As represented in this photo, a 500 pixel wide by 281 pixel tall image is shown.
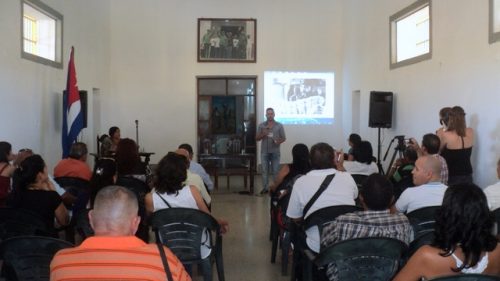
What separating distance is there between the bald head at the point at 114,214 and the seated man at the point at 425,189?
2110mm

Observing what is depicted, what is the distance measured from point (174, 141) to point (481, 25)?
7.73 metres

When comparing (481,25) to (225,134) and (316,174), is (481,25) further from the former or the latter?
(225,134)

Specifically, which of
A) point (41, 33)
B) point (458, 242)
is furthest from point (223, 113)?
point (458, 242)

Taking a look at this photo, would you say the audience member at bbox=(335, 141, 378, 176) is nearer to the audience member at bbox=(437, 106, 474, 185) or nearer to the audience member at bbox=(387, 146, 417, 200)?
the audience member at bbox=(387, 146, 417, 200)

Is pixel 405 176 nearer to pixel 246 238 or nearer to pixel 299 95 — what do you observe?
pixel 246 238

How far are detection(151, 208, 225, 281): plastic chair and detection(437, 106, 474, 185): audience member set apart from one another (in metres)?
3.22

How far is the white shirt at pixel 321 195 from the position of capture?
3.44 m

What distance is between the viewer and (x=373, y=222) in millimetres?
2652

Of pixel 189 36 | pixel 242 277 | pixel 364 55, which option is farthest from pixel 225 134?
pixel 242 277

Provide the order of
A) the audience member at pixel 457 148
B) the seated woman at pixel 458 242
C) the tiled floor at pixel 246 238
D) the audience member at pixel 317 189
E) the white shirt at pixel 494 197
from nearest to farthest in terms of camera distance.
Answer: the seated woman at pixel 458 242 < the audience member at pixel 317 189 < the white shirt at pixel 494 197 < the tiled floor at pixel 246 238 < the audience member at pixel 457 148

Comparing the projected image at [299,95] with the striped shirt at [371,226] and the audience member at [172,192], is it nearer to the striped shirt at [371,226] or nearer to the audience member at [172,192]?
the audience member at [172,192]

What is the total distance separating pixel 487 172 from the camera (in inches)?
240

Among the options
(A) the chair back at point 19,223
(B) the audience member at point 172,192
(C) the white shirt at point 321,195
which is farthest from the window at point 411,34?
(A) the chair back at point 19,223

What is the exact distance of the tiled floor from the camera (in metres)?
4.39
